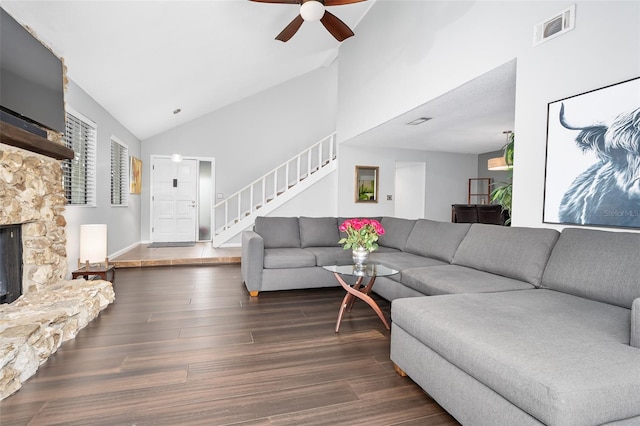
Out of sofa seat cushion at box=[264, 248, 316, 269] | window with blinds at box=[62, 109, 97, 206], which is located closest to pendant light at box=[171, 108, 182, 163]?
window with blinds at box=[62, 109, 97, 206]

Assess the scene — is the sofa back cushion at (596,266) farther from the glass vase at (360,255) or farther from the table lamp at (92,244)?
the table lamp at (92,244)

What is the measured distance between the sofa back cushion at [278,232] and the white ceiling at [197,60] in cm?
213

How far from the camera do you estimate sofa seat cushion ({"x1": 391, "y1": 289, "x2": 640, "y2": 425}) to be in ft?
3.39

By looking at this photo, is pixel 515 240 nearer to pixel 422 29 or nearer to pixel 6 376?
pixel 422 29

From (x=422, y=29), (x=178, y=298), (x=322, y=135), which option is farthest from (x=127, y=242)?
(x=422, y=29)

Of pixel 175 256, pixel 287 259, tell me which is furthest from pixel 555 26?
pixel 175 256

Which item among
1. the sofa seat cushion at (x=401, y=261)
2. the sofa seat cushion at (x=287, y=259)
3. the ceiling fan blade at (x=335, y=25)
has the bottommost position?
the sofa seat cushion at (x=287, y=259)

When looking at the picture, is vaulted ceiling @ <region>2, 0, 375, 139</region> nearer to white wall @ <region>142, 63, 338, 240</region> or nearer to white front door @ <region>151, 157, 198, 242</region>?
white wall @ <region>142, 63, 338, 240</region>

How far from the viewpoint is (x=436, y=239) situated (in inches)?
138

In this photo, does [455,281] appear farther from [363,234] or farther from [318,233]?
[318,233]

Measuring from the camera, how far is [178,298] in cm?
347

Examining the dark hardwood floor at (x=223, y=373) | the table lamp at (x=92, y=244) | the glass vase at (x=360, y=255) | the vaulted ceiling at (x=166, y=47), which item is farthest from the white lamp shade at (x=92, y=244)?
the glass vase at (x=360, y=255)

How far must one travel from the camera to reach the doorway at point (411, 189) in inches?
285

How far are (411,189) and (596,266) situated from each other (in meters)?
5.92
